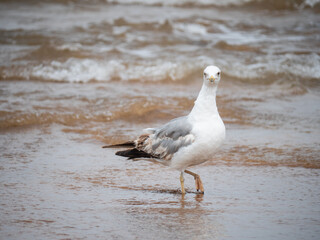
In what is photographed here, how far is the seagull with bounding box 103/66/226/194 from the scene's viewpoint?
3.79 m

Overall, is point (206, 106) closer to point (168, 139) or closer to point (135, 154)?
point (168, 139)

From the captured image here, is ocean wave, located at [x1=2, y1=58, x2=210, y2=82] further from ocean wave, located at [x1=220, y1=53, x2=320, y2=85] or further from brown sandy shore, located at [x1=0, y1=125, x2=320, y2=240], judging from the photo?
brown sandy shore, located at [x1=0, y1=125, x2=320, y2=240]

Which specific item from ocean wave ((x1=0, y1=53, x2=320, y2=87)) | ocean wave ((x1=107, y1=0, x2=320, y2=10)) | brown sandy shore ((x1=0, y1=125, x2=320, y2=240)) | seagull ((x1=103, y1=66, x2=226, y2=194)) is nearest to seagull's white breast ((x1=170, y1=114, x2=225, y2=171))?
seagull ((x1=103, y1=66, x2=226, y2=194))

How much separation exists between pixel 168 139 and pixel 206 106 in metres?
0.40

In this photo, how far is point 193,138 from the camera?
12.5 ft

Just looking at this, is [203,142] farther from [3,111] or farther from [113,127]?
[3,111]

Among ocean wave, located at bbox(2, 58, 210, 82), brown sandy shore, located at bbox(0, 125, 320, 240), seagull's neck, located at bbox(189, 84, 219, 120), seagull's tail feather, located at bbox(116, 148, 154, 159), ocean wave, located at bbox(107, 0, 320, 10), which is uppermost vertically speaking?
ocean wave, located at bbox(107, 0, 320, 10)

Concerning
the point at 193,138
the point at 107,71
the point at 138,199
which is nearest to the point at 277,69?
the point at 107,71

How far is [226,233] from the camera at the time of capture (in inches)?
126

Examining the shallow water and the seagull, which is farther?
the seagull

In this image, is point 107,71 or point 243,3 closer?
point 107,71

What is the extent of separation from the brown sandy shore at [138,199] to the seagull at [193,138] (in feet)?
0.80

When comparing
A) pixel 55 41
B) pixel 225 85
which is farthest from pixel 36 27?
pixel 225 85

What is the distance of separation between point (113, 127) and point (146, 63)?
3.11 meters
